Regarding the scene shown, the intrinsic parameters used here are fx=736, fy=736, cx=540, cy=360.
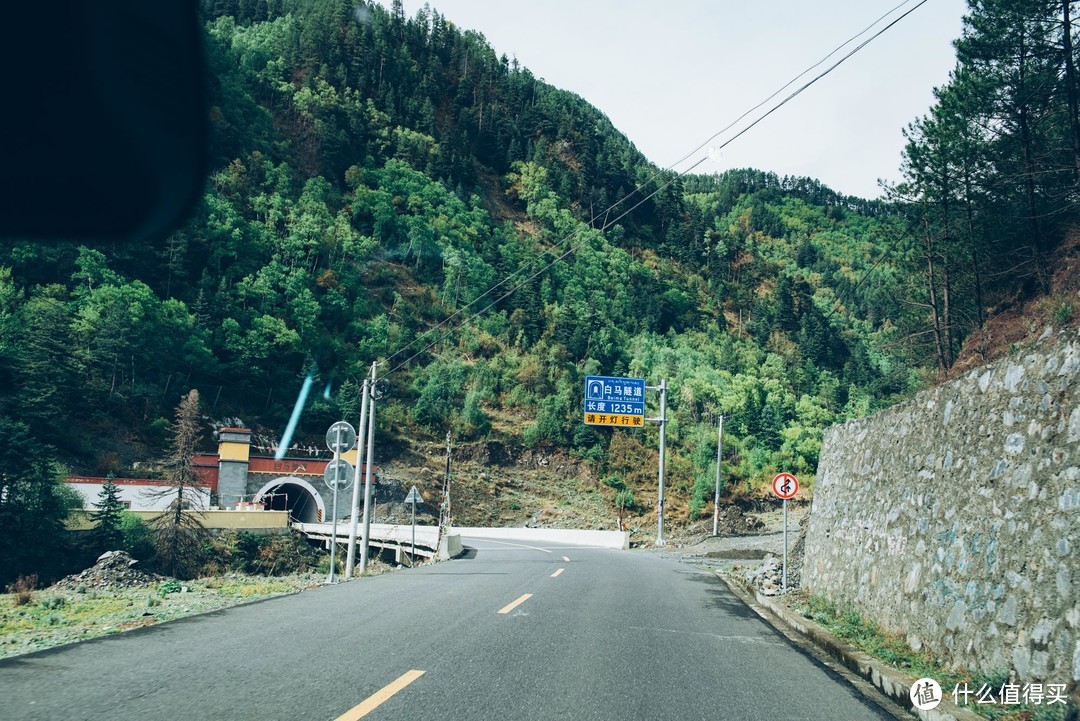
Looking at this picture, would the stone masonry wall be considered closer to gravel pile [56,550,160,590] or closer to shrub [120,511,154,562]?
gravel pile [56,550,160,590]

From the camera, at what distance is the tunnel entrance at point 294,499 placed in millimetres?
61031

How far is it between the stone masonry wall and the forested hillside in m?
17.1

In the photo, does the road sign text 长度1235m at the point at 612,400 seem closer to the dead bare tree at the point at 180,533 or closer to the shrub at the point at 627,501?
the dead bare tree at the point at 180,533

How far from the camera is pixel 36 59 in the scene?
45.3 ft

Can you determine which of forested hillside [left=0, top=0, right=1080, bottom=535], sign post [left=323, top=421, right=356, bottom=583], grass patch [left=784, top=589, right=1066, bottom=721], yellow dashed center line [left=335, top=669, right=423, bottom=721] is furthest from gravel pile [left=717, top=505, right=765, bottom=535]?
yellow dashed center line [left=335, top=669, right=423, bottom=721]

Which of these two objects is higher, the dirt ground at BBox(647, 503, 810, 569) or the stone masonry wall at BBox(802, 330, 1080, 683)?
the stone masonry wall at BBox(802, 330, 1080, 683)

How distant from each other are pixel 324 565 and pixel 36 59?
39.4 metres

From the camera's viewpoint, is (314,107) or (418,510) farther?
(314,107)

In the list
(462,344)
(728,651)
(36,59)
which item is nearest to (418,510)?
(462,344)

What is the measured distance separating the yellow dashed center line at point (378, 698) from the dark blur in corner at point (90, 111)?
1077 cm

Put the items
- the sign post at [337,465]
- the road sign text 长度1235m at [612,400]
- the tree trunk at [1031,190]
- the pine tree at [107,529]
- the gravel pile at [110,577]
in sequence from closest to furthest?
the sign post at [337,465] → the tree trunk at [1031,190] → the gravel pile at [110,577] → the road sign text 长度1235m at [612,400] → the pine tree at [107,529]

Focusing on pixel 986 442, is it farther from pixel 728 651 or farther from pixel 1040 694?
pixel 728 651

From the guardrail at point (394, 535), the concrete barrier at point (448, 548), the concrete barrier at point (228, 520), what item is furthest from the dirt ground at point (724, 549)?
the concrete barrier at point (228, 520)

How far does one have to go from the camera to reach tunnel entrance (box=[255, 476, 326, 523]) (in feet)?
200
